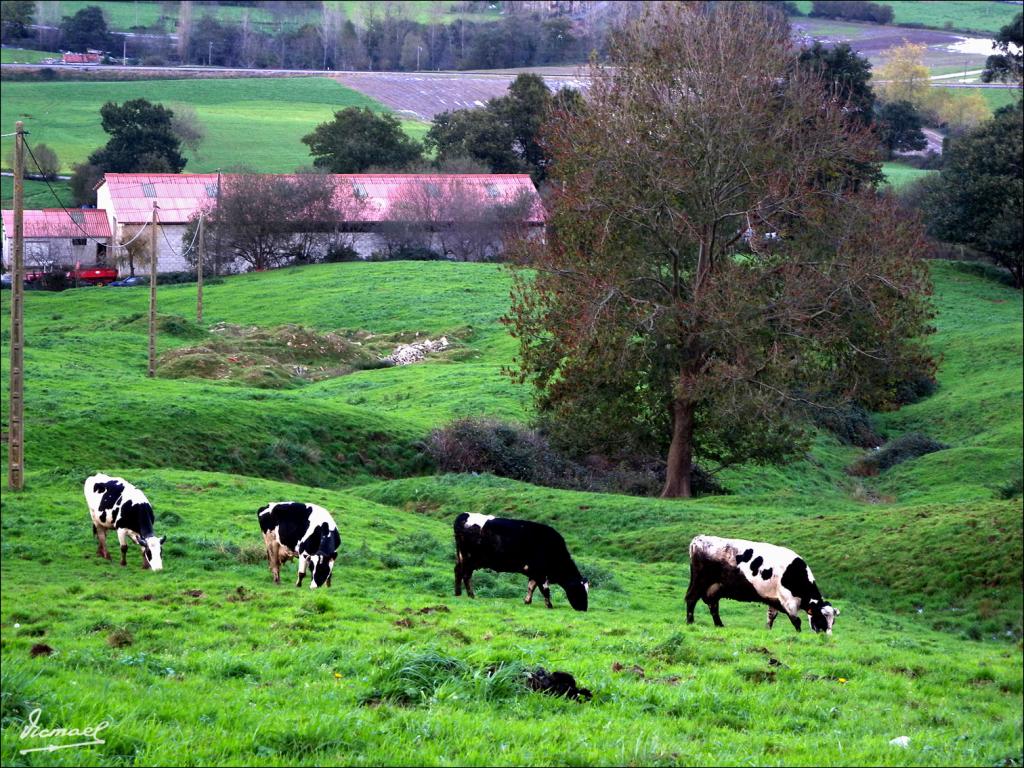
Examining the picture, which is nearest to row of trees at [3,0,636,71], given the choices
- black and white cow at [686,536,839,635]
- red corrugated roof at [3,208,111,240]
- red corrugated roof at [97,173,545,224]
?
red corrugated roof at [97,173,545,224]

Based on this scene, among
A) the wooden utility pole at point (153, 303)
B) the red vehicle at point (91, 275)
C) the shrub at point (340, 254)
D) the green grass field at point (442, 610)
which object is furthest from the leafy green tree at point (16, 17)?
the shrub at point (340, 254)

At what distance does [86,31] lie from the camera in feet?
122

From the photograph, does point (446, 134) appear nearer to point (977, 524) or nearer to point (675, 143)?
point (675, 143)

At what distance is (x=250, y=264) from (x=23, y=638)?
5853cm

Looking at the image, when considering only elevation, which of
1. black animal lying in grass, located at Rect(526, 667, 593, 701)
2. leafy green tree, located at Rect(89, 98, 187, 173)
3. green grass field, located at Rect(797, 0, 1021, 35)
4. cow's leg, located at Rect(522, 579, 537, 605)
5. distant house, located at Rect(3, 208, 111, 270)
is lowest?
cow's leg, located at Rect(522, 579, 537, 605)

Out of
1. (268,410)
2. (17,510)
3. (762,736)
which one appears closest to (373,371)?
(268,410)

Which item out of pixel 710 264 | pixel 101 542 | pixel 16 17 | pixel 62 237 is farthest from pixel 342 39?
pixel 101 542

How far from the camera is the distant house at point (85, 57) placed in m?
36.9

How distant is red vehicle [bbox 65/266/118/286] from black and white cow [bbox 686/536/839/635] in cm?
5217

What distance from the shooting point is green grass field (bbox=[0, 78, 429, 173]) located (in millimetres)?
40625

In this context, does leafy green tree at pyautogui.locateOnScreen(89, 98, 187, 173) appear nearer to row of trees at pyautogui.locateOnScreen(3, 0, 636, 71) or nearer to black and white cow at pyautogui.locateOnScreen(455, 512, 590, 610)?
row of trees at pyautogui.locateOnScreen(3, 0, 636, 71)

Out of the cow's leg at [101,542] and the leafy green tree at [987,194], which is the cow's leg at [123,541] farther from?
the leafy green tree at [987,194]

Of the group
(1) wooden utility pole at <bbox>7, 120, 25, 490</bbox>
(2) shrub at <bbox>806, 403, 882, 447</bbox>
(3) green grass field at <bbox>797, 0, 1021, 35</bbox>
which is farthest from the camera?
(3) green grass field at <bbox>797, 0, 1021, 35</bbox>

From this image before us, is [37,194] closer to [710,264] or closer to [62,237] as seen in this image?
[62,237]
